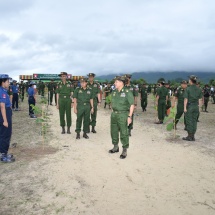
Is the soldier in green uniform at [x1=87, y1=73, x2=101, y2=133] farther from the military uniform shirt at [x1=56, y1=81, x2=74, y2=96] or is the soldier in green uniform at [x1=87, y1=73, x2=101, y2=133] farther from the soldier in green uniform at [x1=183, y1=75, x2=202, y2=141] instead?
the soldier in green uniform at [x1=183, y1=75, x2=202, y2=141]

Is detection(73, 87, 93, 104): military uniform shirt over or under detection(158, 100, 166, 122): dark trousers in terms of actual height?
over

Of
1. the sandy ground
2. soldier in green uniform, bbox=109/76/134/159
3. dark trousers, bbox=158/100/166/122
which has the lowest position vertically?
the sandy ground

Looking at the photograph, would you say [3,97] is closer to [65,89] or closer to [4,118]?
[4,118]

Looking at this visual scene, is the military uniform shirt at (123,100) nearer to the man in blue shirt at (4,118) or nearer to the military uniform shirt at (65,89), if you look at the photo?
the man in blue shirt at (4,118)

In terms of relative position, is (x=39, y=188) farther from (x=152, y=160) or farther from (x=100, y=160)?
(x=152, y=160)

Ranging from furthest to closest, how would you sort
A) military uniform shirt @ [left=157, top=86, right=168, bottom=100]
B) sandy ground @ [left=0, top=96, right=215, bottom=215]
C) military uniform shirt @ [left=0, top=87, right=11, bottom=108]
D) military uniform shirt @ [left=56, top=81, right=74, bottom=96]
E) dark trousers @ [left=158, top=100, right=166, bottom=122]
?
dark trousers @ [left=158, top=100, right=166, bottom=122] → military uniform shirt @ [left=157, top=86, right=168, bottom=100] → military uniform shirt @ [left=56, top=81, right=74, bottom=96] → military uniform shirt @ [left=0, top=87, right=11, bottom=108] → sandy ground @ [left=0, top=96, right=215, bottom=215]

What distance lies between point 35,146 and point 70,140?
3.98 ft

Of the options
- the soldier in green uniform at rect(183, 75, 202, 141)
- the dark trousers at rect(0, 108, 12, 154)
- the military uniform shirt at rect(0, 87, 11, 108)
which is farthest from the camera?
the soldier in green uniform at rect(183, 75, 202, 141)

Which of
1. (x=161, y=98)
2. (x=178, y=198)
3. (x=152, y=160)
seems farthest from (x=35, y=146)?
(x=161, y=98)

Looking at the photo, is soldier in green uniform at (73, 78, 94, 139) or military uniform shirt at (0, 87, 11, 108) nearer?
military uniform shirt at (0, 87, 11, 108)

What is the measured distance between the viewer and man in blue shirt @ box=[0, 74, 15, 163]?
605cm

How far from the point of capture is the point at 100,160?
652 cm

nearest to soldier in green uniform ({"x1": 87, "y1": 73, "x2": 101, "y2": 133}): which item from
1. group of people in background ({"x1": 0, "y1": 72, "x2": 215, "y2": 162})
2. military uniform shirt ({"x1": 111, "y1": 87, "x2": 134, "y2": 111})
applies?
group of people in background ({"x1": 0, "y1": 72, "x2": 215, "y2": 162})

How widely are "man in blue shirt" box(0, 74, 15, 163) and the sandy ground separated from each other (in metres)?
0.40
